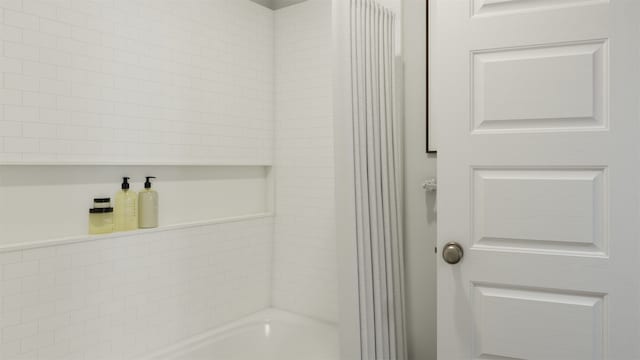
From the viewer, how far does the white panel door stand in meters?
1.41

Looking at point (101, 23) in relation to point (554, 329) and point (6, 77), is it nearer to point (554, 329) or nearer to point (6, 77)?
point (6, 77)

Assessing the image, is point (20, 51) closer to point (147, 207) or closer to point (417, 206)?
point (147, 207)

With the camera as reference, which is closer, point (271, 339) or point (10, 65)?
point (10, 65)

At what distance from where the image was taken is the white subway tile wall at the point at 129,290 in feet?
5.17

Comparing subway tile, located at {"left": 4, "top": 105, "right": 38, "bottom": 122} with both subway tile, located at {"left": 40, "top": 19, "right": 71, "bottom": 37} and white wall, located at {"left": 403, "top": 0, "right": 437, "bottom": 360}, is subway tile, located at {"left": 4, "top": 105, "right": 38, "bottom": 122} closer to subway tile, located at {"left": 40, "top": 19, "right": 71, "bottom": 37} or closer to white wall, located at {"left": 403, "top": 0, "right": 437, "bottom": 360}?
subway tile, located at {"left": 40, "top": 19, "right": 71, "bottom": 37}

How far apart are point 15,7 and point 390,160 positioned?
5.04ft

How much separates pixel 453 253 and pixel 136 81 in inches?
59.5

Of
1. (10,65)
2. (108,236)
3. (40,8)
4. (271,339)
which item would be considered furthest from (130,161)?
(271,339)

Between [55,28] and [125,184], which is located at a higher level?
[55,28]

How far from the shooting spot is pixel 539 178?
1494 millimetres

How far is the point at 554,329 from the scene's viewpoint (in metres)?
1.49

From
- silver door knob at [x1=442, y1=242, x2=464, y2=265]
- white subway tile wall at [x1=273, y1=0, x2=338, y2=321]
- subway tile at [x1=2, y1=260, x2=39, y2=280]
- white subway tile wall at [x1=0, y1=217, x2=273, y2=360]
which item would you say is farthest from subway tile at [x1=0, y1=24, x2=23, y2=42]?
silver door knob at [x1=442, y1=242, x2=464, y2=265]

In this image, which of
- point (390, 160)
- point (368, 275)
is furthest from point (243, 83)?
point (368, 275)

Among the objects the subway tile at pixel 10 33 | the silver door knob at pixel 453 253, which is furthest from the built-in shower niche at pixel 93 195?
the silver door knob at pixel 453 253
